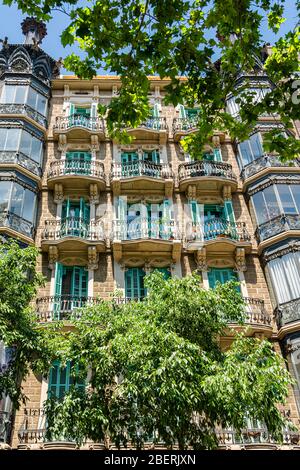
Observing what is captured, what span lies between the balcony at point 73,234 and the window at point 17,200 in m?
0.82

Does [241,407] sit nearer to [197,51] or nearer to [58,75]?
[197,51]

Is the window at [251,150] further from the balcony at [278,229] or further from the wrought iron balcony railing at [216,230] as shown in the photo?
the balcony at [278,229]

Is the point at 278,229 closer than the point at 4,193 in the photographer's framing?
Yes

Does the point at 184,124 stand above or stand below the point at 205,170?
above

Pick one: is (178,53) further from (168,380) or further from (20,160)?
(20,160)

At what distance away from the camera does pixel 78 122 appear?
68.3ft

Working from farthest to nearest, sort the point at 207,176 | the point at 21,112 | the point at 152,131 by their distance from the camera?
the point at 152,131
the point at 21,112
the point at 207,176

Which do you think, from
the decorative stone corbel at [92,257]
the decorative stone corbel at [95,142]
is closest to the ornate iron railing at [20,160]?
the decorative stone corbel at [95,142]

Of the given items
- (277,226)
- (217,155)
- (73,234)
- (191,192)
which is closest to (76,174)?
(73,234)

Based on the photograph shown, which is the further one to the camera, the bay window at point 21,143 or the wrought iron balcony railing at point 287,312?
the bay window at point 21,143

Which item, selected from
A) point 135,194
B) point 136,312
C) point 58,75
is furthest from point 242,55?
point 58,75

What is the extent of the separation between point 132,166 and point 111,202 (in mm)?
1872

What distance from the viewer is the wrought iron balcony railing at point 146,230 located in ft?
56.4

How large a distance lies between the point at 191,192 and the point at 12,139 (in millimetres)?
7758
